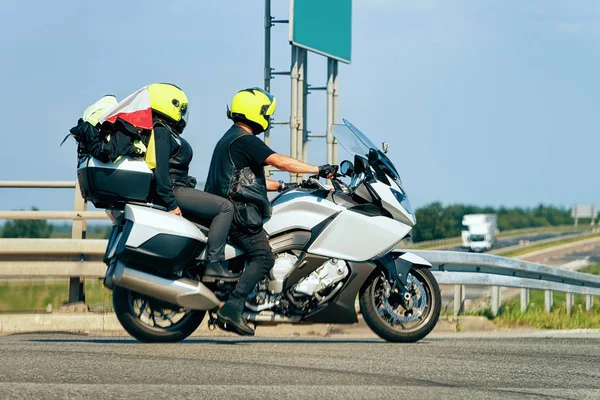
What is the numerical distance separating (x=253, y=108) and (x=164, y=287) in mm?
1579

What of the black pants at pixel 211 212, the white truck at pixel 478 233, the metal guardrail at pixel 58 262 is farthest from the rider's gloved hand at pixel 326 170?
the white truck at pixel 478 233

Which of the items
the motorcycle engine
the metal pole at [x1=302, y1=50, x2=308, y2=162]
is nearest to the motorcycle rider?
the motorcycle engine

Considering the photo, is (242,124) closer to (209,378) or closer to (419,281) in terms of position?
(419,281)

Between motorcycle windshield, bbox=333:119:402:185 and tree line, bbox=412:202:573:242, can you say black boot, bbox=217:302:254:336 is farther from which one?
tree line, bbox=412:202:573:242

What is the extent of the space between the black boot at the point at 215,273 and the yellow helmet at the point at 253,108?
1.16m

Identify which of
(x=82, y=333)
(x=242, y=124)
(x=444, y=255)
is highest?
(x=242, y=124)

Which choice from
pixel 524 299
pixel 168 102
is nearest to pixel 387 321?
pixel 168 102

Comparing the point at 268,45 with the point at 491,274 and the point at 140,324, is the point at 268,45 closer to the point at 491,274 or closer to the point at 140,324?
the point at 491,274

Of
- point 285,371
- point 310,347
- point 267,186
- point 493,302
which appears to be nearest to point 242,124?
point 267,186

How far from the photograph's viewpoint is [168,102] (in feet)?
26.4

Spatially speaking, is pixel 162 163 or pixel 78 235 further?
pixel 78 235

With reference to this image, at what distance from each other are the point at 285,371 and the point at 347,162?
2749 millimetres

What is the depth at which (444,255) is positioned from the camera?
37.1 ft

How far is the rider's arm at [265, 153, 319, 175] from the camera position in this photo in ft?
26.9
